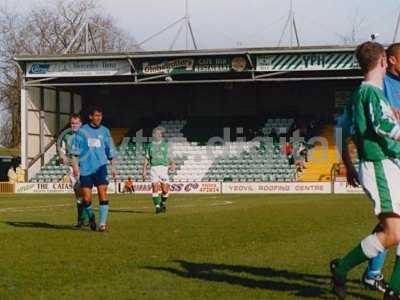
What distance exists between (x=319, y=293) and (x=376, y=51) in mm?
2193

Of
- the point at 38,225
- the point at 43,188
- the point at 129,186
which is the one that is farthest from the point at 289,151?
the point at 38,225

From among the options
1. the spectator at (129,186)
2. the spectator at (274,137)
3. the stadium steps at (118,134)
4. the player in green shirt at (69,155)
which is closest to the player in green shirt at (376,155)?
the player in green shirt at (69,155)

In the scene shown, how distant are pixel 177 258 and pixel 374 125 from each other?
383 centimetres

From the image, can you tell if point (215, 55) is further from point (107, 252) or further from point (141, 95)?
point (107, 252)

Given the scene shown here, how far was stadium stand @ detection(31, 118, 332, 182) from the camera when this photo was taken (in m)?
42.2

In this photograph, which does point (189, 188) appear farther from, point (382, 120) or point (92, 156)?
point (382, 120)

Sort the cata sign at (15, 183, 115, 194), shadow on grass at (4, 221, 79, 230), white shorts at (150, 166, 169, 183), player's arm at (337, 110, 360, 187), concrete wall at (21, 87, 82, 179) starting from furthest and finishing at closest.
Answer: concrete wall at (21, 87, 82, 179)
the cata sign at (15, 183, 115, 194)
white shorts at (150, 166, 169, 183)
shadow on grass at (4, 221, 79, 230)
player's arm at (337, 110, 360, 187)

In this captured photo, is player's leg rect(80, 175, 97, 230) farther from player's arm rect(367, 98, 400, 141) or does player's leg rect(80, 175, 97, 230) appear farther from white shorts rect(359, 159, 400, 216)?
player's arm rect(367, 98, 400, 141)

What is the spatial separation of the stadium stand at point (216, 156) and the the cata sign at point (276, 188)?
62.5 inches

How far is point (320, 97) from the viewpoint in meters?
47.2

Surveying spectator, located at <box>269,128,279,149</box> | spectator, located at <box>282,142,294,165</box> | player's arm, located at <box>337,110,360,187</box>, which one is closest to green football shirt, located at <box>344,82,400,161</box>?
player's arm, located at <box>337,110,360,187</box>

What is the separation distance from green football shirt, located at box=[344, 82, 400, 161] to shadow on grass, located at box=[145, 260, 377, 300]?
4.39ft

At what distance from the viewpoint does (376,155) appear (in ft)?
20.9

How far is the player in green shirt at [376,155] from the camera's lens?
623cm
